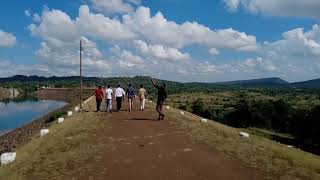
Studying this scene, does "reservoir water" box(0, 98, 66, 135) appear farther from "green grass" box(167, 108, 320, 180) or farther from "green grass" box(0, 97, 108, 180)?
"green grass" box(167, 108, 320, 180)

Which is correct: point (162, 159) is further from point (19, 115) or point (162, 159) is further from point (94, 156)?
point (19, 115)

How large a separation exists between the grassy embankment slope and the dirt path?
0.53m

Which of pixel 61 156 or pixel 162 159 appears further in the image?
pixel 61 156

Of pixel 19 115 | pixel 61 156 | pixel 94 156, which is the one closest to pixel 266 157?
pixel 94 156

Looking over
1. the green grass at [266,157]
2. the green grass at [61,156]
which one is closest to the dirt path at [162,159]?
the green grass at [266,157]

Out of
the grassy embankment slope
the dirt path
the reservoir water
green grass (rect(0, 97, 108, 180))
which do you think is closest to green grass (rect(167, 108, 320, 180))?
the grassy embankment slope

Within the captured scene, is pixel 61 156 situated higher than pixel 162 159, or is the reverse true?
pixel 162 159

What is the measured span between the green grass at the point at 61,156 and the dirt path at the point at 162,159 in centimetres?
63

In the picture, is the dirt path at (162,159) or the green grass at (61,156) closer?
the dirt path at (162,159)

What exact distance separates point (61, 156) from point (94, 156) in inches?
63.4

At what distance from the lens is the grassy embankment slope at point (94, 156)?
48.4 feet

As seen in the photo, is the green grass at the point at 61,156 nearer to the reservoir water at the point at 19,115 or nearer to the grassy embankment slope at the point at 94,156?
the grassy embankment slope at the point at 94,156

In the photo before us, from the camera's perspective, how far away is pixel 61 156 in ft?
57.7

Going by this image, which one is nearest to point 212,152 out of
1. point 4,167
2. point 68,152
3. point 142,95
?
point 68,152
